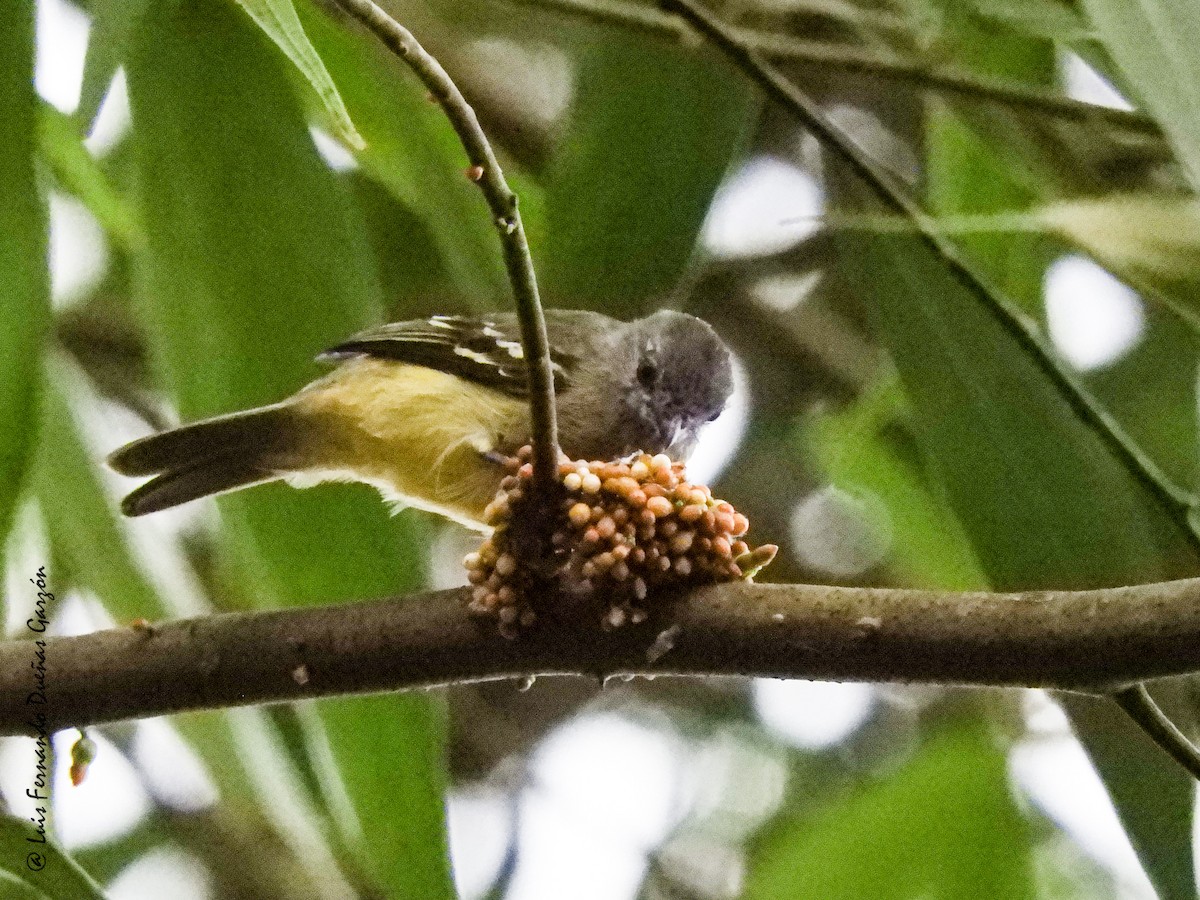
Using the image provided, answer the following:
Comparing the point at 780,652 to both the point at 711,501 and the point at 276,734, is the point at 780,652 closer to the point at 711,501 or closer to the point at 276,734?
the point at 711,501

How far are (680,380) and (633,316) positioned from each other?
9cm

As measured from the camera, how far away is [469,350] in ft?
4.13

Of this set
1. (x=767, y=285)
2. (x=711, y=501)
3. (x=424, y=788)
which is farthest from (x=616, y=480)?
(x=767, y=285)

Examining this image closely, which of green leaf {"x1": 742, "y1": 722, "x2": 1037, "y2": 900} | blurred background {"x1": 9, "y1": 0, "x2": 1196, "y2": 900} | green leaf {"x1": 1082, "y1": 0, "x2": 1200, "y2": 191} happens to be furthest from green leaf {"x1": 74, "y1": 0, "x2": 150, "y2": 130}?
green leaf {"x1": 742, "y1": 722, "x2": 1037, "y2": 900}

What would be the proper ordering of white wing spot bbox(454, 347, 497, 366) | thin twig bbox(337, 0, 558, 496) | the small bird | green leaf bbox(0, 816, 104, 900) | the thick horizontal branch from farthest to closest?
Result: 1. white wing spot bbox(454, 347, 497, 366)
2. the small bird
3. green leaf bbox(0, 816, 104, 900)
4. the thick horizontal branch
5. thin twig bbox(337, 0, 558, 496)

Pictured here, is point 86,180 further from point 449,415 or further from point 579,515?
point 579,515

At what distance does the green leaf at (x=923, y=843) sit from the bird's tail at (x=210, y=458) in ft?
1.96

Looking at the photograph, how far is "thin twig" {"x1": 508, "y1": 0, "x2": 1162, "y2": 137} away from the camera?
46.3 inches

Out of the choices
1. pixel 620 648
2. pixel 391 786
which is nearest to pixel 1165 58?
pixel 620 648

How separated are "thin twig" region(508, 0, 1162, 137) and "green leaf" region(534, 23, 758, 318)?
26 millimetres

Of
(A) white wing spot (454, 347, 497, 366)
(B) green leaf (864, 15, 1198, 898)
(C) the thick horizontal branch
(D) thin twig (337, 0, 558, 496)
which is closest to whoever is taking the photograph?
(D) thin twig (337, 0, 558, 496)

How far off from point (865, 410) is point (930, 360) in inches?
16.6

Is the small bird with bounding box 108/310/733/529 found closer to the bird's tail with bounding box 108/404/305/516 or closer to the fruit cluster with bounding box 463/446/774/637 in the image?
the bird's tail with bounding box 108/404/305/516

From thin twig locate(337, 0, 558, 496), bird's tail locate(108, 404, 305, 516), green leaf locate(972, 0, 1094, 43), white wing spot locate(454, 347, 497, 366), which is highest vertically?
green leaf locate(972, 0, 1094, 43)
